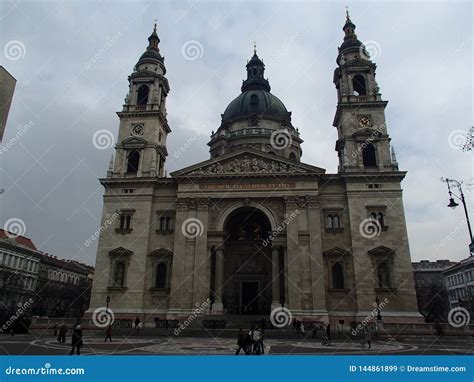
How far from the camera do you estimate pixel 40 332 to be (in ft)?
103

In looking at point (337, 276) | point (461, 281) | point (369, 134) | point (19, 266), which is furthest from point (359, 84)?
point (19, 266)

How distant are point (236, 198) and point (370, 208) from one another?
12.6m

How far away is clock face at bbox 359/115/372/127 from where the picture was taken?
39.5m

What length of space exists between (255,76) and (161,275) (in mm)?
39318

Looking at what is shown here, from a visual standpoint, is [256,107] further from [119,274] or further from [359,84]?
[119,274]

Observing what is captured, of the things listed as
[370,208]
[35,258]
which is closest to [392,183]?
[370,208]

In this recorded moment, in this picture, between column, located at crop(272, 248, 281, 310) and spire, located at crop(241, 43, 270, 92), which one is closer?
column, located at crop(272, 248, 281, 310)

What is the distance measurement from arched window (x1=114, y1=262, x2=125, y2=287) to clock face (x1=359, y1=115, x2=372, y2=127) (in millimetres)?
27814

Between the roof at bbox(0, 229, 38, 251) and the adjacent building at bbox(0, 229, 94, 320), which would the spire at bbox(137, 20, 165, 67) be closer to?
the adjacent building at bbox(0, 229, 94, 320)

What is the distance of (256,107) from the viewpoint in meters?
55.6

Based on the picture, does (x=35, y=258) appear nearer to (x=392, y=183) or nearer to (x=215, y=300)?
(x=215, y=300)

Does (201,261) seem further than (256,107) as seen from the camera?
No

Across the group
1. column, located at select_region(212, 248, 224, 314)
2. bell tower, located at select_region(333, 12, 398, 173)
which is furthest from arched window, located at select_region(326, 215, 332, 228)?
column, located at select_region(212, 248, 224, 314)

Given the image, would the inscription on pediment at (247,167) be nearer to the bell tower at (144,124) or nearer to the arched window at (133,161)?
the bell tower at (144,124)
